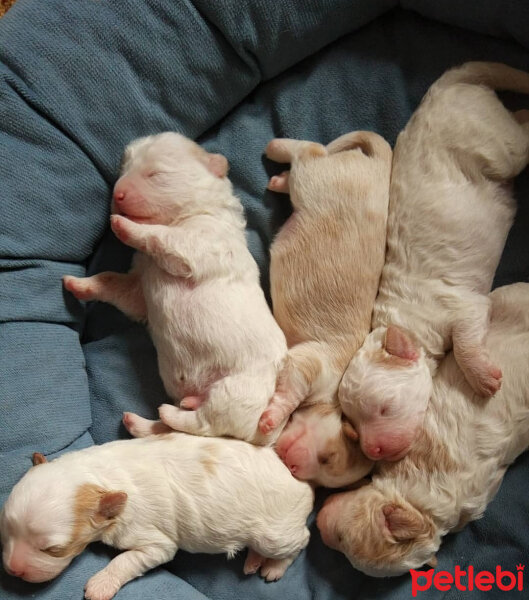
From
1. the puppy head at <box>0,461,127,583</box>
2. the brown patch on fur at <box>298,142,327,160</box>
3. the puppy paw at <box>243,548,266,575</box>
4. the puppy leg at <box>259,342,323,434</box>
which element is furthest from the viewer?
the brown patch on fur at <box>298,142,327,160</box>

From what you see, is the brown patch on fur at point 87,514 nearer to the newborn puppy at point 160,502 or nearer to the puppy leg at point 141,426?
the newborn puppy at point 160,502

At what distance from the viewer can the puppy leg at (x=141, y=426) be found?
2359mm

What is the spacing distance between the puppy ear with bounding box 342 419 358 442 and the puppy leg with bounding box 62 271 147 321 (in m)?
0.88

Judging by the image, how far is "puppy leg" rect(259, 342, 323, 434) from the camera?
2.18m

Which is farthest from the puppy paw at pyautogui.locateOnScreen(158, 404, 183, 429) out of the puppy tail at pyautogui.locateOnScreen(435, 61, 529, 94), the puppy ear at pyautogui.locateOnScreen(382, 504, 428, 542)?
the puppy tail at pyautogui.locateOnScreen(435, 61, 529, 94)

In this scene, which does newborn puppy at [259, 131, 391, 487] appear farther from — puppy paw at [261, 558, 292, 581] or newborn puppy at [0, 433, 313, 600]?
puppy paw at [261, 558, 292, 581]

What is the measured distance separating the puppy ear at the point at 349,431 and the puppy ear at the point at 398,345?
1.00 ft

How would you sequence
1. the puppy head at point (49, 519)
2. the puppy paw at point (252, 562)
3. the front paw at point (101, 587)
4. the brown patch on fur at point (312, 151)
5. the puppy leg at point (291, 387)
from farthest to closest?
the brown patch on fur at point (312, 151) < the puppy paw at point (252, 562) < the puppy leg at point (291, 387) < the front paw at point (101, 587) < the puppy head at point (49, 519)

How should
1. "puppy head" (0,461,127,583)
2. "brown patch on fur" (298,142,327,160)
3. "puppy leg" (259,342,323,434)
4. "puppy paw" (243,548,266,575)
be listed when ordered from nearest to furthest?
"puppy head" (0,461,127,583), "puppy leg" (259,342,323,434), "puppy paw" (243,548,266,575), "brown patch on fur" (298,142,327,160)

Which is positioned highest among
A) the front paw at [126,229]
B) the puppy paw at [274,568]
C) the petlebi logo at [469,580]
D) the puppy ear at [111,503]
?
the front paw at [126,229]

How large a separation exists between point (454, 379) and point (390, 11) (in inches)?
61.1

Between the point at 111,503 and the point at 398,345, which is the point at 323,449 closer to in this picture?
the point at 398,345

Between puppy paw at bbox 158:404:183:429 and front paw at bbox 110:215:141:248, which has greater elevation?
front paw at bbox 110:215:141:248

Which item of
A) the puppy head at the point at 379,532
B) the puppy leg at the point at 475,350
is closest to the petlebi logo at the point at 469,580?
the puppy head at the point at 379,532
